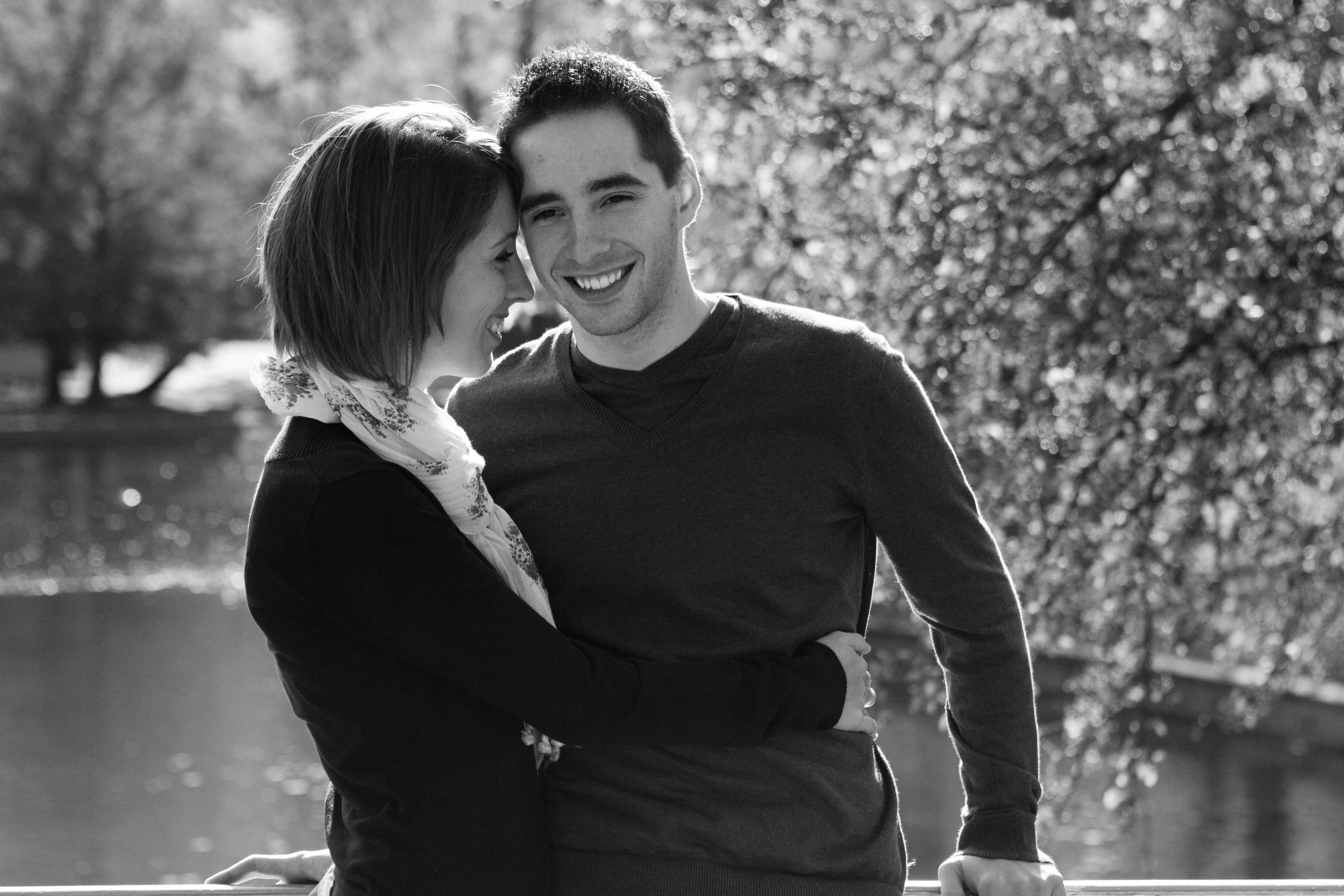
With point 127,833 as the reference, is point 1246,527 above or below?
above

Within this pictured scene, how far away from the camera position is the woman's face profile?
1998mm

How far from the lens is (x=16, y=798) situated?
37.0 feet

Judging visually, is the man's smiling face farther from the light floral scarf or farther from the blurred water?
the blurred water

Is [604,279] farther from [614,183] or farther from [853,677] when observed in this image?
[853,677]

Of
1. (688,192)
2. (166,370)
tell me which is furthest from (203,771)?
(166,370)

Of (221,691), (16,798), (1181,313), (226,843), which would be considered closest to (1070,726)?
(1181,313)

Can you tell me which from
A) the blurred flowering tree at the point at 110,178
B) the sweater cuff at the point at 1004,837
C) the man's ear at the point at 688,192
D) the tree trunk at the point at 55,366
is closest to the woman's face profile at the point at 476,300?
the man's ear at the point at 688,192

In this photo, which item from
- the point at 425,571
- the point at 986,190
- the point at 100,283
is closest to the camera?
the point at 425,571

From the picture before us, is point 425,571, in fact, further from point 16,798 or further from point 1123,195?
point 16,798

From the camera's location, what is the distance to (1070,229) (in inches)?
204

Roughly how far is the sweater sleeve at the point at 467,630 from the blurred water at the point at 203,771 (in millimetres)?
4475

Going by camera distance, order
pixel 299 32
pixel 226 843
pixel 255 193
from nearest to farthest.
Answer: pixel 226 843, pixel 255 193, pixel 299 32

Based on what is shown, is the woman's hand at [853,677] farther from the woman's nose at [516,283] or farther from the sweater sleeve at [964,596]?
the woman's nose at [516,283]

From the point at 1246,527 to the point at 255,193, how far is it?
2910 cm
